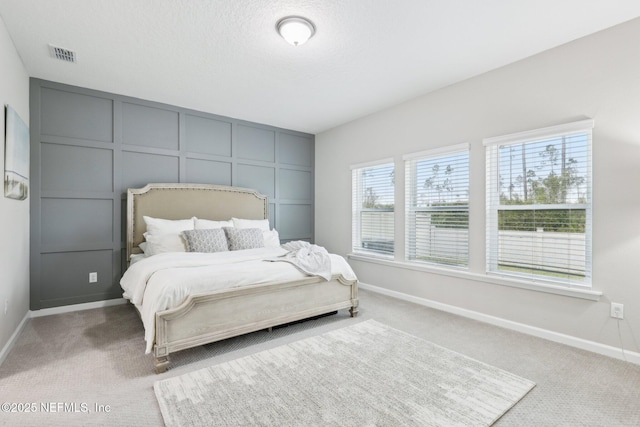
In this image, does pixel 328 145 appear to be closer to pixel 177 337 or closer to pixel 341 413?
pixel 177 337

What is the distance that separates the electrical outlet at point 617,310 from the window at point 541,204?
230mm

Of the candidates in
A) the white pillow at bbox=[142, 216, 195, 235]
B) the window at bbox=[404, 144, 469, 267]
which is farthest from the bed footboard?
the white pillow at bbox=[142, 216, 195, 235]

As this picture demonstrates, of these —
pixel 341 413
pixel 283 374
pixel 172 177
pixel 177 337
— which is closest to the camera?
pixel 341 413

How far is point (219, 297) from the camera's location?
2562 mm

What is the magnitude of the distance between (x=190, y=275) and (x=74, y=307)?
2249mm

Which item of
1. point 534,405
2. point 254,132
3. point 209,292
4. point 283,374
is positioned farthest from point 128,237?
point 534,405

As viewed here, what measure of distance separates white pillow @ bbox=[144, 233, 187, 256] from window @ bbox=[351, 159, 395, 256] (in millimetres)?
2542

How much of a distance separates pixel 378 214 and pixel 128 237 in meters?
3.32

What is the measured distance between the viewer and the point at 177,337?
2.38 metres

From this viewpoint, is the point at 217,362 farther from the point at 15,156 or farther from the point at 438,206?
the point at 438,206

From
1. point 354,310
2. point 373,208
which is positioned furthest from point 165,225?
point 373,208

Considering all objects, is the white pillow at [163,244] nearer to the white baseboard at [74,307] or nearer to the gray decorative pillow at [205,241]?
the gray decorative pillow at [205,241]

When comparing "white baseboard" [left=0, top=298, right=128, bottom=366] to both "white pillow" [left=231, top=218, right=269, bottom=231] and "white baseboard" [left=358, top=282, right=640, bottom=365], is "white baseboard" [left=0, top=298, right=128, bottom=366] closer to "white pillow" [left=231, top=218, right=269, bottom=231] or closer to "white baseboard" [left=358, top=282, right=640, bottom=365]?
"white pillow" [left=231, top=218, right=269, bottom=231]

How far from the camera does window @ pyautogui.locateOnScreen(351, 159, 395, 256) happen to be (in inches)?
176
